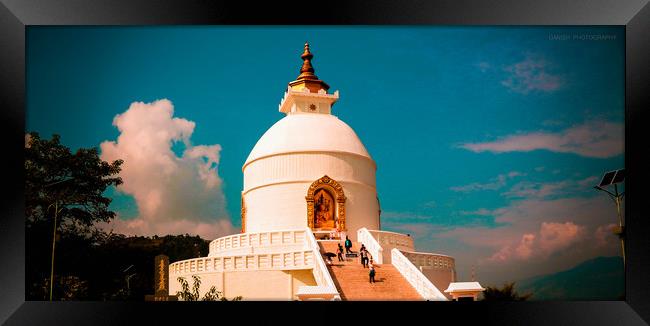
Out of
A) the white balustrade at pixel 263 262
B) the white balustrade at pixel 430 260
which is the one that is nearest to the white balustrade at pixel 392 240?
the white balustrade at pixel 430 260

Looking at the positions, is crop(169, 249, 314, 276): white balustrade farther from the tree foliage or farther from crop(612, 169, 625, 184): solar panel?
crop(612, 169, 625, 184): solar panel

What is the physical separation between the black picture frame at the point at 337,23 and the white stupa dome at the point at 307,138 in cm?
1042

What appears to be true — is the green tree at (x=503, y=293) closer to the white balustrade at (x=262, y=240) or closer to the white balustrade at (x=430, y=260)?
the white balustrade at (x=430, y=260)

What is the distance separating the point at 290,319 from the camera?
17.5 metres

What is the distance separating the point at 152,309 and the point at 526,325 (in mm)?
7824

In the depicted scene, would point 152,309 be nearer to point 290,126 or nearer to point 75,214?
point 75,214

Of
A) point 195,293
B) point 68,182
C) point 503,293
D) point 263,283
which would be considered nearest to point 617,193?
point 503,293

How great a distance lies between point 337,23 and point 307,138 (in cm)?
1078

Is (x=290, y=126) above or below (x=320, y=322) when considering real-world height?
above

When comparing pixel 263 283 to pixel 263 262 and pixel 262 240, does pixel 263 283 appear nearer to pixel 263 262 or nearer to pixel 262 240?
pixel 263 262

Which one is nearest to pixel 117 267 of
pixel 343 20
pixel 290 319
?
pixel 290 319

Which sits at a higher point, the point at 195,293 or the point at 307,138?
the point at 307,138

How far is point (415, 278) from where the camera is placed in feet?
69.7

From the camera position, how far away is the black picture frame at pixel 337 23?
57.1 ft
